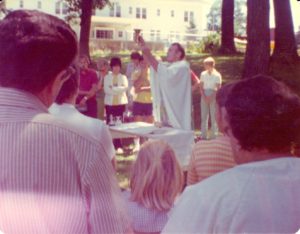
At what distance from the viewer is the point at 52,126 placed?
22.4 inches

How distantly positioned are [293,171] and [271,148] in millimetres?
57

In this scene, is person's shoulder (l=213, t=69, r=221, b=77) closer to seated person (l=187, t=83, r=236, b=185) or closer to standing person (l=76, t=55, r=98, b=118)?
standing person (l=76, t=55, r=98, b=118)

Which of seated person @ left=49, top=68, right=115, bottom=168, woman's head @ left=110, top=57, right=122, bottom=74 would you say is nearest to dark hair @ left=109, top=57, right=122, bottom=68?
woman's head @ left=110, top=57, right=122, bottom=74

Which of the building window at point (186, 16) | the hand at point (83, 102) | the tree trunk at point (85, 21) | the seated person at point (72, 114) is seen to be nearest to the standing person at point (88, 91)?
the hand at point (83, 102)

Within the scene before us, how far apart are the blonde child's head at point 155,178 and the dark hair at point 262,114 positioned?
57 centimetres

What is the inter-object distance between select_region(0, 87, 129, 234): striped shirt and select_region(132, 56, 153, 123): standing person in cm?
270

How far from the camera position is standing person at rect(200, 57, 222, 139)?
3031 mm

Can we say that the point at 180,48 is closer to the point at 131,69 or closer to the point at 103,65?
the point at 103,65

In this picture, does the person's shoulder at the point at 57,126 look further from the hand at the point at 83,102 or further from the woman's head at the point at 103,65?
the woman's head at the point at 103,65

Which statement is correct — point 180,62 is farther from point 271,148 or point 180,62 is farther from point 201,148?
point 271,148

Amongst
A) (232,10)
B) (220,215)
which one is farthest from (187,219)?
(232,10)

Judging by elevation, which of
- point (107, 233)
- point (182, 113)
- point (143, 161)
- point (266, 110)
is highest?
point (266, 110)

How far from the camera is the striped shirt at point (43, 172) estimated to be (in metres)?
0.56

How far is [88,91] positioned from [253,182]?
2414 millimetres
